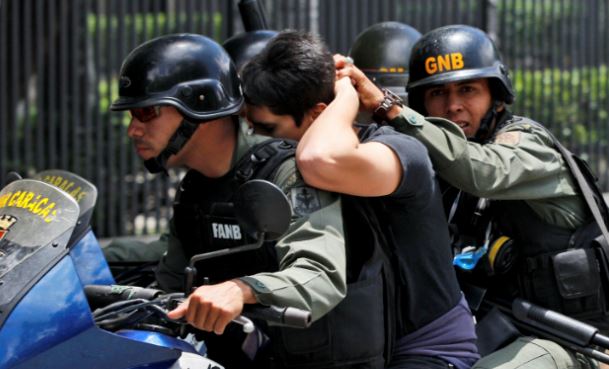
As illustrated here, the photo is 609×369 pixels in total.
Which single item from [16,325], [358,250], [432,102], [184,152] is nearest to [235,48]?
[432,102]

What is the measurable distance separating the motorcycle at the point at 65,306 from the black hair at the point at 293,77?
65 centimetres

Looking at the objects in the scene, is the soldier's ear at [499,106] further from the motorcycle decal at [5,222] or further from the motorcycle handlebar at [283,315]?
the motorcycle decal at [5,222]

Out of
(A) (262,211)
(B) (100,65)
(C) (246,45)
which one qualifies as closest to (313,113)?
(A) (262,211)

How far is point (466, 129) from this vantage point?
435 cm

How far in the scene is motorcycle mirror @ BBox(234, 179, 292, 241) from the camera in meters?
2.88

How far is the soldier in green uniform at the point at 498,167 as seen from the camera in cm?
377

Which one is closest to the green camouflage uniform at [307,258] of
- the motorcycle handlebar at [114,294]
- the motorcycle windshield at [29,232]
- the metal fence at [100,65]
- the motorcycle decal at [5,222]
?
the motorcycle handlebar at [114,294]

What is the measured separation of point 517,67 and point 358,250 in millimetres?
8709

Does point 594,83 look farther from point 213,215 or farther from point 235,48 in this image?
point 213,215

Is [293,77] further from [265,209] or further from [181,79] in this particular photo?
[265,209]

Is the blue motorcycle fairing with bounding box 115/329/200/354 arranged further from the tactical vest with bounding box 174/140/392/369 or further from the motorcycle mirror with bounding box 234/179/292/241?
the motorcycle mirror with bounding box 234/179/292/241

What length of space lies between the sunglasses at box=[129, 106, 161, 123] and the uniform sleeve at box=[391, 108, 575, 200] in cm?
79

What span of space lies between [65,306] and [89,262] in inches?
32.0

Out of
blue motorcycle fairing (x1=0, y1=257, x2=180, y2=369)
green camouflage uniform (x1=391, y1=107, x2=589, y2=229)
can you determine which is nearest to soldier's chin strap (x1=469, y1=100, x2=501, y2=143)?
green camouflage uniform (x1=391, y1=107, x2=589, y2=229)
